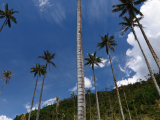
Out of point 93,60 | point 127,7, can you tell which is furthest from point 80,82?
point 93,60

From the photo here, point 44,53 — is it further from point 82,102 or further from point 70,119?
point 70,119

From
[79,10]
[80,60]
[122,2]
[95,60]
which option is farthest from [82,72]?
[95,60]

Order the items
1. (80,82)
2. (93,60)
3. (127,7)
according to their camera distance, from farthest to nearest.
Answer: (93,60)
(127,7)
(80,82)

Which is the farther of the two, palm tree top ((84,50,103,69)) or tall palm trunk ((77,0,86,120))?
palm tree top ((84,50,103,69))

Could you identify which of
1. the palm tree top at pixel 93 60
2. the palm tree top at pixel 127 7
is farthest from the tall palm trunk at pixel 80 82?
the palm tree top at pixel 93 60

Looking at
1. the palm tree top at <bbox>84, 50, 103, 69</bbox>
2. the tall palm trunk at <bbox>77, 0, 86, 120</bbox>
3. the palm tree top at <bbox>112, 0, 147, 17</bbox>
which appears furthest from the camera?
the palm tree top at <bbox>84, 50, 103, 69</bbox>

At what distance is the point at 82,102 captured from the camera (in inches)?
128

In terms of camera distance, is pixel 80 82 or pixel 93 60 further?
pixel 93 60

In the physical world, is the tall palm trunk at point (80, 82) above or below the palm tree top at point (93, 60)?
below

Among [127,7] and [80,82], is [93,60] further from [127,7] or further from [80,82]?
[80,82]

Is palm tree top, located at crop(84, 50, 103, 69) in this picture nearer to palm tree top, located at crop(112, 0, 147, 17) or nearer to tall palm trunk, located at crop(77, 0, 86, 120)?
palm tree top, located at crop(112, 0, 147, 17)

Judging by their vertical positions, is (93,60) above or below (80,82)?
above

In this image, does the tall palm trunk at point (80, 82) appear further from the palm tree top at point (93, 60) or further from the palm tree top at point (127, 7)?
the palm tree top at point (93, 60)

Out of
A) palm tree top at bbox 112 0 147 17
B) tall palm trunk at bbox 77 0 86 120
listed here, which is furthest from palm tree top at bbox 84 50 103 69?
tall palm trunk at bbox 77 0 86 120
